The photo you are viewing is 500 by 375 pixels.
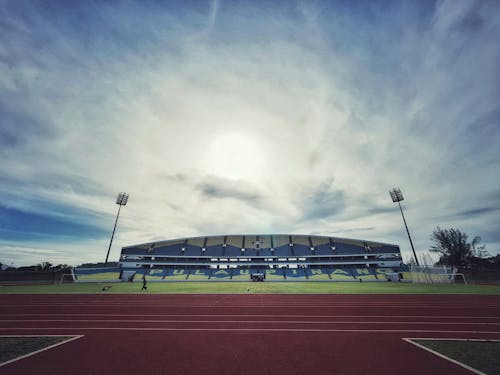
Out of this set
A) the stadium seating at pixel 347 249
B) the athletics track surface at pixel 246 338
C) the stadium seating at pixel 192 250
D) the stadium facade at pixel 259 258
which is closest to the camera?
the athletics track surface at pixel 246 338

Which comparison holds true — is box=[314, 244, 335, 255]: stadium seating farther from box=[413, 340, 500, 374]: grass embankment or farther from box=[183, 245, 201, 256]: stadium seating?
box=[413, 340, 500, 374]: grass embankment

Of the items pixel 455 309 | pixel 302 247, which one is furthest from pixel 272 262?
pixel 455 309

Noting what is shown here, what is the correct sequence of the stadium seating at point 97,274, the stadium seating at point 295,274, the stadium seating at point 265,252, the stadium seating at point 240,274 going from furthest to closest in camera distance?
the stadium seating at point 265,252 < the stadium seating at point 240,274 < the stadium seating at point 295,274 < the stadium seating at point 97,274

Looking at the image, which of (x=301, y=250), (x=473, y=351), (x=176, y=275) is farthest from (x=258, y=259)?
(x=473, y=351)

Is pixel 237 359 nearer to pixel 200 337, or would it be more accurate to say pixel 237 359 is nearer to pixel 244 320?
pixel 200 337

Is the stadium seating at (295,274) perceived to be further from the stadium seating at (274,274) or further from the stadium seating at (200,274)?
the stadium seating at (200,274)

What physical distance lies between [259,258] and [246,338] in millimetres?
57361

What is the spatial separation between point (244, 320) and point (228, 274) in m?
47.1

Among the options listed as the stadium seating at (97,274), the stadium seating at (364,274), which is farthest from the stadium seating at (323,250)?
the stadium seating at (97,274)

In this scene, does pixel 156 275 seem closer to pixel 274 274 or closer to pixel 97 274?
pixel 97 274

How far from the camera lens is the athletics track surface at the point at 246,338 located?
531 cm

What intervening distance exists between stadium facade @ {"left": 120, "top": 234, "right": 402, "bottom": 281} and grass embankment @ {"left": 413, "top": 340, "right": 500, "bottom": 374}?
45795 mm

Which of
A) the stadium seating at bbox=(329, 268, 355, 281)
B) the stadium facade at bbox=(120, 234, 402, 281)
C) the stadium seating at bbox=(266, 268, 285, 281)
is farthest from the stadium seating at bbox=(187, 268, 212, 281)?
the stadium seating at bbox=(329, 268, 355, 281)

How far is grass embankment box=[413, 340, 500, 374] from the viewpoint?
503cm
